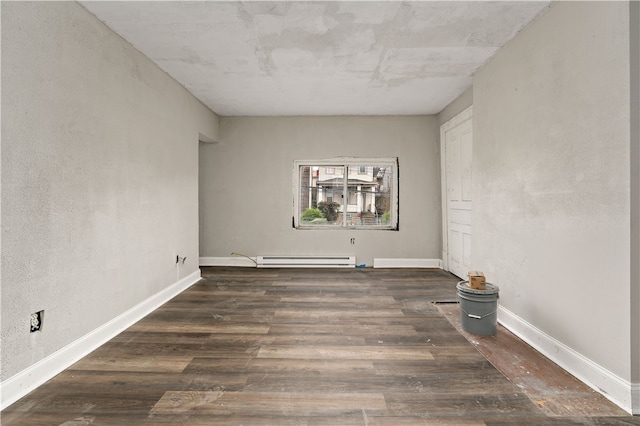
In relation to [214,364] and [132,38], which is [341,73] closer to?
[132,38]

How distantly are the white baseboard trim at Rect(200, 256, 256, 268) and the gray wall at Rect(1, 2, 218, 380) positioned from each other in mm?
1956

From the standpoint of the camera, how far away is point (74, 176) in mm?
2311

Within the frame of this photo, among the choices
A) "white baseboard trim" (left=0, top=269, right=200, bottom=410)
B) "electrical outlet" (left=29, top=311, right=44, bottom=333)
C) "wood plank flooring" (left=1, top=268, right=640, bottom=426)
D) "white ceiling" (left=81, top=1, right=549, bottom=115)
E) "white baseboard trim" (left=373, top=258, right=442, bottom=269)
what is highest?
"white ceiling" (left=81, top=1, right=549, bottom=115)

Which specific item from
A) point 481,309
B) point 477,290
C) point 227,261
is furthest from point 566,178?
point 227,261

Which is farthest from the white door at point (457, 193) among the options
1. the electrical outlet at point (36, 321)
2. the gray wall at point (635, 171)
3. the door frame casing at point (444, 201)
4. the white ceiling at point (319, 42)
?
the electrical outlet at point (36, 321)

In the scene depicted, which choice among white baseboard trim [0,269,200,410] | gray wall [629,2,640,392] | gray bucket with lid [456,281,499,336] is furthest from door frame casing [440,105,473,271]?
white baseboard trim [0,269,200,410]

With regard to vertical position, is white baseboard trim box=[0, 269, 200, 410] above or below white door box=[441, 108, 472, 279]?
below

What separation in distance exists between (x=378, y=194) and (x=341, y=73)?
250 centimetres

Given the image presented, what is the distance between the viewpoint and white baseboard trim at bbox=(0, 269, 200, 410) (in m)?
1.83

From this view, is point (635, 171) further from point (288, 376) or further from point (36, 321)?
point (36, 321)

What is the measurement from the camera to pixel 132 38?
9.43 ft

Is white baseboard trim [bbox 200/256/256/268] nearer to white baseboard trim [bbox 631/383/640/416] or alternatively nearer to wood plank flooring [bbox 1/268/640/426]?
wood plank flooring [bbox 1/268/640/426]

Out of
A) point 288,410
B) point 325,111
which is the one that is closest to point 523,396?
point 288,410

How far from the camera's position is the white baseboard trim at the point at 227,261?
5594mm
